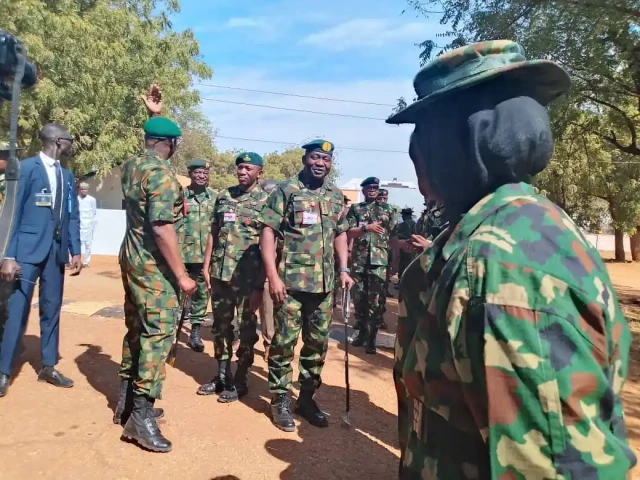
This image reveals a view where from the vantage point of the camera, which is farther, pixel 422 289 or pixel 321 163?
pixel 321 163

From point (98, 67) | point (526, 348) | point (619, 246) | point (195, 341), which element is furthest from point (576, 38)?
point (619, 246)

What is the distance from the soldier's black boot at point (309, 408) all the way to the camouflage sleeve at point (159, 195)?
1718 mm

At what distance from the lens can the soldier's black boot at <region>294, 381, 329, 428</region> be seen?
13.6 feet

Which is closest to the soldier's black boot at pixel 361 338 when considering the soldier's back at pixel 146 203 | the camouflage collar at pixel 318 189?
the camouflage collar at pixel 318 189

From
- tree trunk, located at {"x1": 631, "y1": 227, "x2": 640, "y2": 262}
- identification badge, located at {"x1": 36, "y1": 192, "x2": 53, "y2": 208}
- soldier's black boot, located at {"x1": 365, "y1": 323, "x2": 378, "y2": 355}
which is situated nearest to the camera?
identification badge, located at {"x1": 36, "y1": 192, "x2": 53, "y2": 208}

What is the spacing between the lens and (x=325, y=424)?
4113 millimetres

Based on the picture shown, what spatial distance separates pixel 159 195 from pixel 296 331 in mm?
1417

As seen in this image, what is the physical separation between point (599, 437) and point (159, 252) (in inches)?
122

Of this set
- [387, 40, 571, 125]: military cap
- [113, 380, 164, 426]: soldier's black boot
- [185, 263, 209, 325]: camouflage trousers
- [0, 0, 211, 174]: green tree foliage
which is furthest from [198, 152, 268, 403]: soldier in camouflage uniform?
[0, 0, 211, 174]: green tree foliage

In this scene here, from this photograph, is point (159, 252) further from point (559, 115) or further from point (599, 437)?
point (559, 115)

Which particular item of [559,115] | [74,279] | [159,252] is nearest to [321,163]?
[159,252]

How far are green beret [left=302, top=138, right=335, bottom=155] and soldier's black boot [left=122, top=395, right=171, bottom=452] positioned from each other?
6.93 ft

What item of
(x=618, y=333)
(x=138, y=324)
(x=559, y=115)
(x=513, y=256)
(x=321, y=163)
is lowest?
(x=138, y=324)

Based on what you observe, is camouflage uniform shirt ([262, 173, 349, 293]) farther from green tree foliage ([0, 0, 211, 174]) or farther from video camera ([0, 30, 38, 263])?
green tree foliage ([0, 0, 211, 174])
